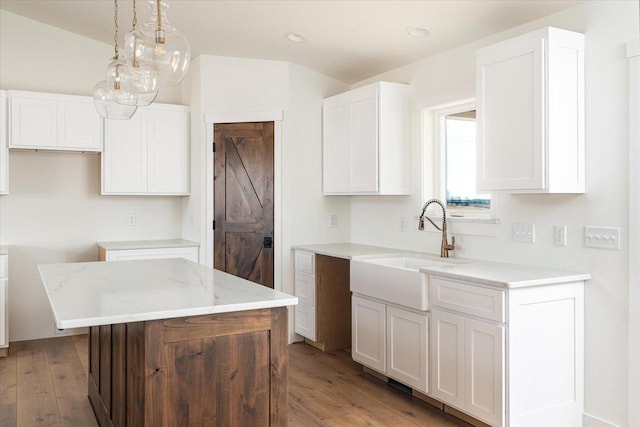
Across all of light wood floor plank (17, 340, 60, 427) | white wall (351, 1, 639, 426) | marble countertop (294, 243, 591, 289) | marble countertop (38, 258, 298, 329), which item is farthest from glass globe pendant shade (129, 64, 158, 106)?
white wall (351, 1, 639, 426)

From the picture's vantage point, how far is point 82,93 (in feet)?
16.7

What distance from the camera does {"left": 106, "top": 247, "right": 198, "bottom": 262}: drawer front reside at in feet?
15.4

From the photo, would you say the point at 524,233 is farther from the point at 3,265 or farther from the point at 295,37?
the point at 3,265

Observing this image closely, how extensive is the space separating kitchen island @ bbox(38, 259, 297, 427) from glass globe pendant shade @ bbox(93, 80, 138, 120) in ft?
2.69

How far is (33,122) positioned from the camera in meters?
4.57

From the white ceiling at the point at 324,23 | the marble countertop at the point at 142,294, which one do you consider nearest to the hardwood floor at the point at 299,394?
the marble countertop at the point at 142,294

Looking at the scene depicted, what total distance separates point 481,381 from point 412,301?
2.14ft

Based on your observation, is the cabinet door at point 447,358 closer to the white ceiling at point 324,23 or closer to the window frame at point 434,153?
the window frame at point 434,153

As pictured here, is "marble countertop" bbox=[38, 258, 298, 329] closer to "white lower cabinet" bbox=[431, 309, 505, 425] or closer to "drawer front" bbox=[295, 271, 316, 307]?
"white lower cabinet" bbox=[431, 309, 505, 425]

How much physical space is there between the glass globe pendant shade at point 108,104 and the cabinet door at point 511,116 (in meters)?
1.93

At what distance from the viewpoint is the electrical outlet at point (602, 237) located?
111 inches

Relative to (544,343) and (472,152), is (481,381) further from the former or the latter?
(472,152)

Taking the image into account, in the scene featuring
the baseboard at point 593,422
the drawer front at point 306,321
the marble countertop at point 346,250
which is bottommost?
the baseboard at point 593,422

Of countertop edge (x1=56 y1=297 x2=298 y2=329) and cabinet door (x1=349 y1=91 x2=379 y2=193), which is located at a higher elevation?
cabinet door (x1=349 y1=91 x2=379 y2=193)
